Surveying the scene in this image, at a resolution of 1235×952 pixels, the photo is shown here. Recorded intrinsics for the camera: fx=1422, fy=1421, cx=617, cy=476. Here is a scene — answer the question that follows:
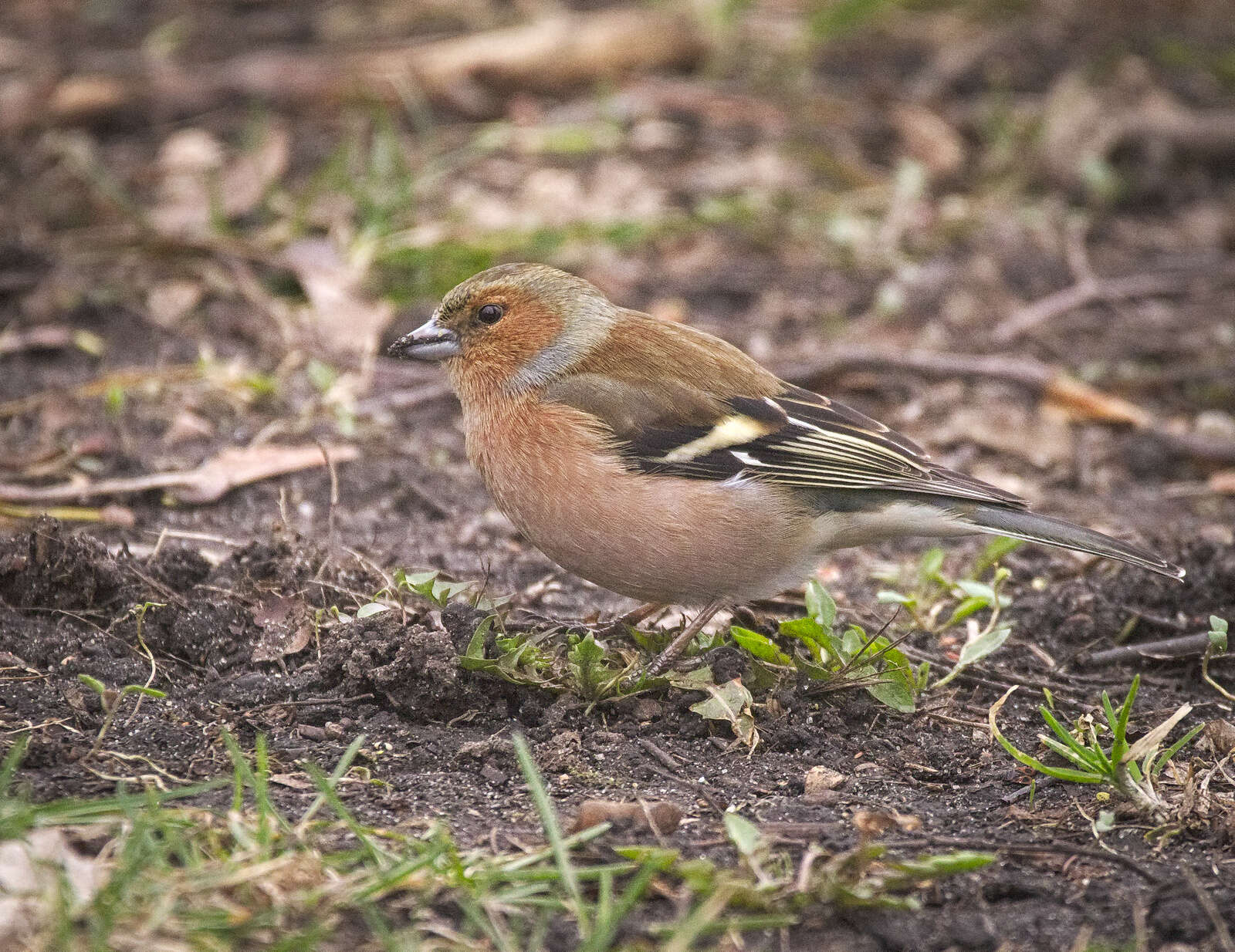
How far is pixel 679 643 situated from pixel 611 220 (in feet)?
12.2

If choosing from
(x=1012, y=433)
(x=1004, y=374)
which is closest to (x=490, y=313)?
(x=1012, y=433)

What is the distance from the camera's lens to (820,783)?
3.58 metres

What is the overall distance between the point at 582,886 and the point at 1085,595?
248 cm

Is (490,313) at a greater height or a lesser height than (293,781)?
greater

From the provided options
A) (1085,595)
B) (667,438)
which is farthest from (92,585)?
(1085,595)

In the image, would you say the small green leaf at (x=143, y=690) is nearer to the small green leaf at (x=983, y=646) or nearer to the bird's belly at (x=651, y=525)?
the bird's belly at (x=651, y=525)

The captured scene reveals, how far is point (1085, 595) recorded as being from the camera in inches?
188

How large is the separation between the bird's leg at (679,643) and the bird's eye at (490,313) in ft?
3.92

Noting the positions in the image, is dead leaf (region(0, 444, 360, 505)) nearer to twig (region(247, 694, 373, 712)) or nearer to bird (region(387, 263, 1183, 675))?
bird (region(387, 263, 1183, 675))

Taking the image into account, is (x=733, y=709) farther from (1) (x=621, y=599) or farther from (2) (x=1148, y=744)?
(1) (x=621, y=599)

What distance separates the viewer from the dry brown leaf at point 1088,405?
6344 mm

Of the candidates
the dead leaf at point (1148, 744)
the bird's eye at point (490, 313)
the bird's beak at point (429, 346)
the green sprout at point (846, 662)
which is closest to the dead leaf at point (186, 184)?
the bird's beak at point (429, 346)

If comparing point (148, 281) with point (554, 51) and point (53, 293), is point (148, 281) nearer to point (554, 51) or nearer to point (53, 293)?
point (53, 293)

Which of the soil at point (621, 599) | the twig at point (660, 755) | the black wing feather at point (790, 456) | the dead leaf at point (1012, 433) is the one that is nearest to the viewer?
the soil at point (621, 599)
